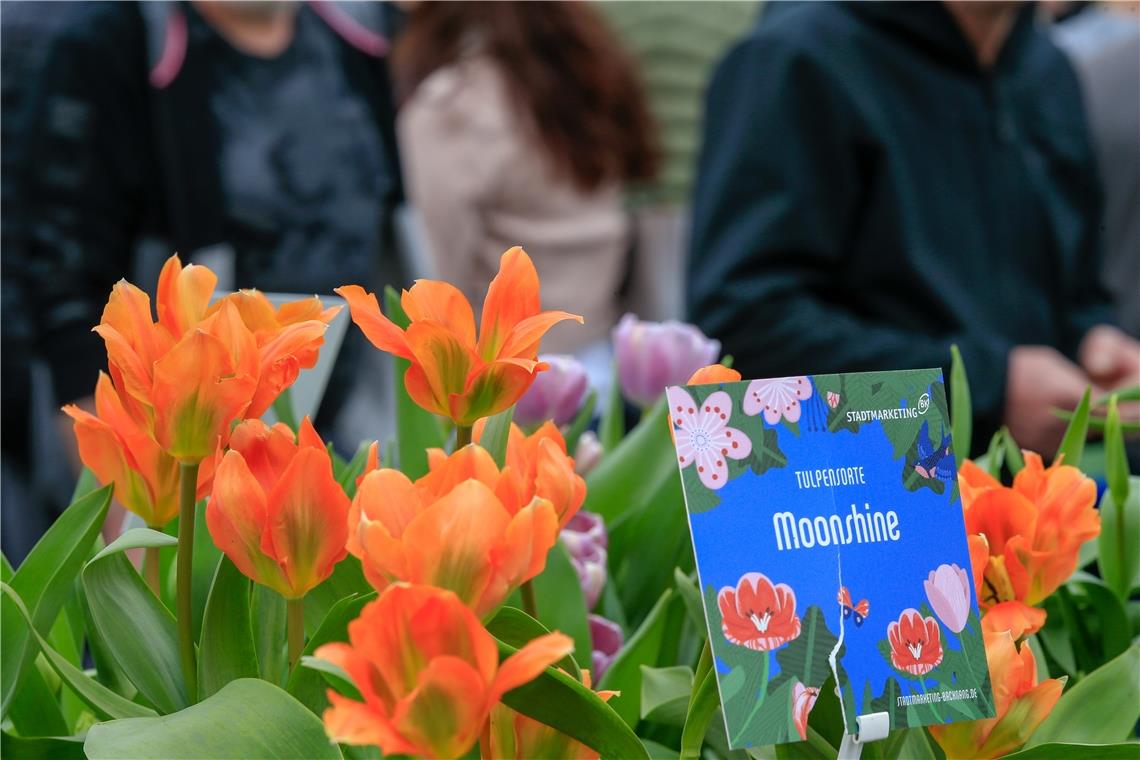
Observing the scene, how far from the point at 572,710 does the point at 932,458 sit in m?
0.15

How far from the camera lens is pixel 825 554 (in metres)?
0.38

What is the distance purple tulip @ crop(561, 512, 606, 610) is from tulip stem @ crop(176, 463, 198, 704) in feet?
0.52

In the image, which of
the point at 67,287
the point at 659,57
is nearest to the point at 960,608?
the point at 67,287

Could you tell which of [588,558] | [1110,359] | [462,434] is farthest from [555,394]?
[1110,359]

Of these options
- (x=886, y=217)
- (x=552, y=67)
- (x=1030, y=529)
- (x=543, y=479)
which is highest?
(x=543, y=479)

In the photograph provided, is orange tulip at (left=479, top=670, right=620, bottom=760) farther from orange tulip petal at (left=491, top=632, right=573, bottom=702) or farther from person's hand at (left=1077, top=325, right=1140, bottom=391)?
person's hand at (left=1077, top=325, right=1140, bottom=391)

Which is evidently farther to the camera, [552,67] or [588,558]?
[552,67]

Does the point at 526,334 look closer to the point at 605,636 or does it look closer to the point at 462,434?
the point at 462,434

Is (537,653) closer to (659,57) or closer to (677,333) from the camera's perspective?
(677,333)

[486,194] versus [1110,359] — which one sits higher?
[486,194]

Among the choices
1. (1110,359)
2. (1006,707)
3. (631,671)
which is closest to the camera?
(1006,707)

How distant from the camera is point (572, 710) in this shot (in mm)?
Answer: 359

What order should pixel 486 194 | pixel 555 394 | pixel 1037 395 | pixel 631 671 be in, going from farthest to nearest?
pixel 486 194 < pixel 1037 395 < pixel 555 394 < pixel 631 671

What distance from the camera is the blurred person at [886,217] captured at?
4.38ft
